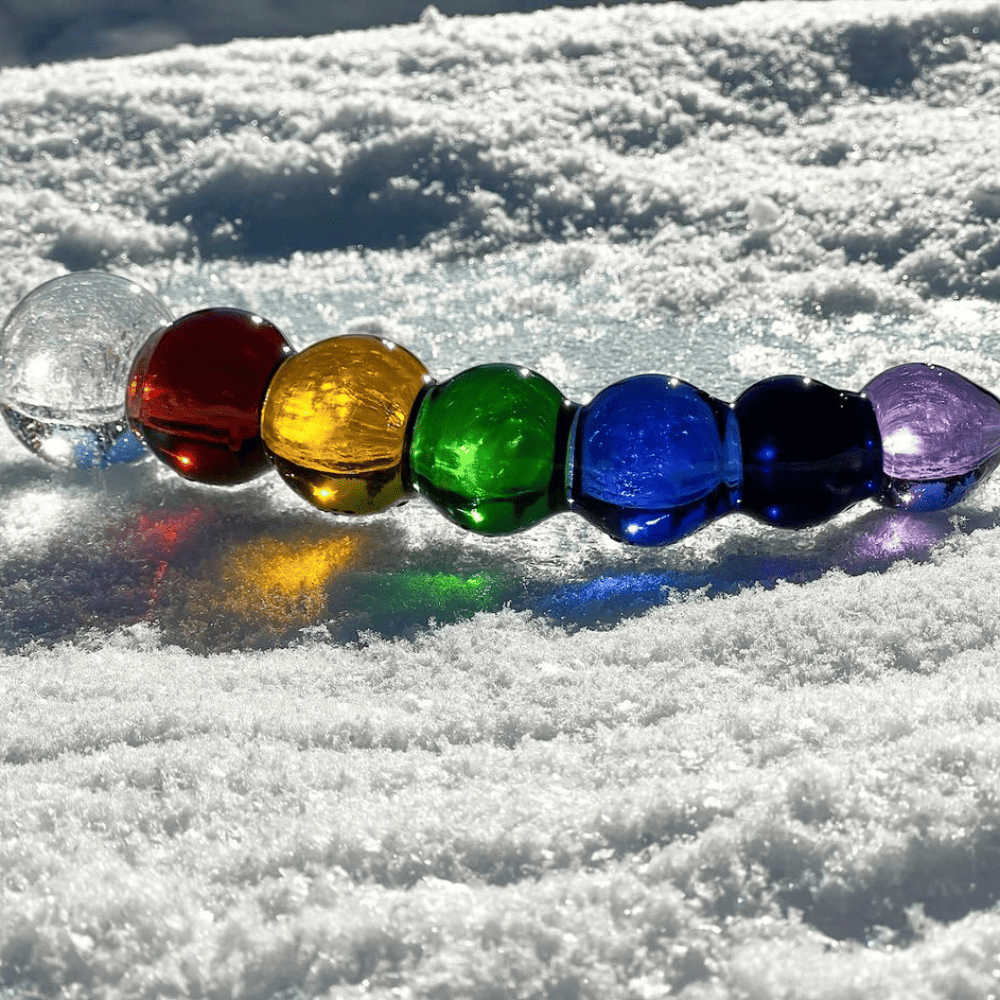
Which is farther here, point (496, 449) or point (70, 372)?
point (70, 372)

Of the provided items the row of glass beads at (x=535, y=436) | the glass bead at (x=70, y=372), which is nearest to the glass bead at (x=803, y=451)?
the row of glass beads at (x=535, y=436)

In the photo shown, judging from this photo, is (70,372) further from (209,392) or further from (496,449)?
(496,449)

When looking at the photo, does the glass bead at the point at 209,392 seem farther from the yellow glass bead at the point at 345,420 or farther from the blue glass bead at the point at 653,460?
the blue glass bead at the point at 653,460

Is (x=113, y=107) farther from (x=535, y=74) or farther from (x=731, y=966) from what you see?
(x=731, y=966)

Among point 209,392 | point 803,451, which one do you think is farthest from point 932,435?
point 209,392

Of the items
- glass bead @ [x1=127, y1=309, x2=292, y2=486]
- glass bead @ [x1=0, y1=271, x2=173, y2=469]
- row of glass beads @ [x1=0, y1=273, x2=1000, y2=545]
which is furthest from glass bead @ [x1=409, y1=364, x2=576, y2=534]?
glass bead @ [x1=0, y1=271, x2=173, y2=469]

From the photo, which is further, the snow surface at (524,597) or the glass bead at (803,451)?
the glass bead at (803,451)

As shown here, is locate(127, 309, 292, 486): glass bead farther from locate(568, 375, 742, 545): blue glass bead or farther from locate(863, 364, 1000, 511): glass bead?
locate(863, 364, 1000, 511): glass bead
